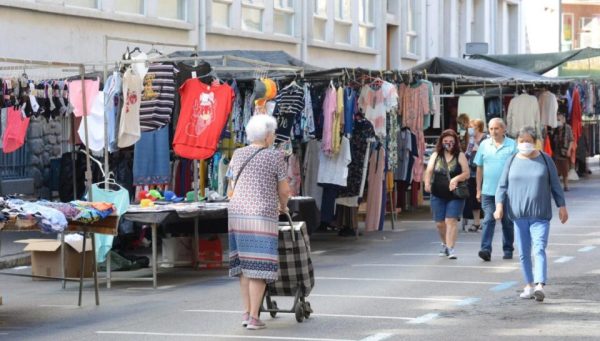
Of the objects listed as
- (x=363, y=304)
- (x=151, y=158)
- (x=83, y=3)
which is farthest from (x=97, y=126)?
(x=83, y=3)

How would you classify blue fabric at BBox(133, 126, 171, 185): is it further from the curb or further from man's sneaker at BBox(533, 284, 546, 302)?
man's sneaker at BBox(533, 284, 546, 302)

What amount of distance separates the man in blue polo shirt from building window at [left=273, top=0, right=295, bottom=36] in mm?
15044

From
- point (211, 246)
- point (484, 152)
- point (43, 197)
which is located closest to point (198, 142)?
point (211, 246)

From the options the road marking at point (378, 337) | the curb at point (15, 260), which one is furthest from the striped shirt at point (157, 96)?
the road marking at point (378, 337)

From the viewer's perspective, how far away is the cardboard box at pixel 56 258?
15750 mm

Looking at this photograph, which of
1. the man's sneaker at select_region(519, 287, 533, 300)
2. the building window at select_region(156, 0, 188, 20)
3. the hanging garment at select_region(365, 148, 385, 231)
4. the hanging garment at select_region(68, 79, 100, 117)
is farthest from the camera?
the building window at select_region(156, 0, 188, 20)

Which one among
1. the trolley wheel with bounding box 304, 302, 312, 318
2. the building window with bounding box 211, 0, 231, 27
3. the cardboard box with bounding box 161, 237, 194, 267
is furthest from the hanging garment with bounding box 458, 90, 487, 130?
the trolley wheel with bounding box 304, 302, 312, 318

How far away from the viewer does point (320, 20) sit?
3409 cm

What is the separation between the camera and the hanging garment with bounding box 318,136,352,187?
19594 millimetres

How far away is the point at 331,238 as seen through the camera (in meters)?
21.2

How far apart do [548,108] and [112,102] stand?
15.4 meters

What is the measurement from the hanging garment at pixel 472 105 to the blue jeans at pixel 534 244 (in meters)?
13.8

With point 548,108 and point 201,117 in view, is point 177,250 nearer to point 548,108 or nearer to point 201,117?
point 201,117

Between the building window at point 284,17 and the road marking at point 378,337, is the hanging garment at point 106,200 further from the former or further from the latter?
the building window at point 284,17
